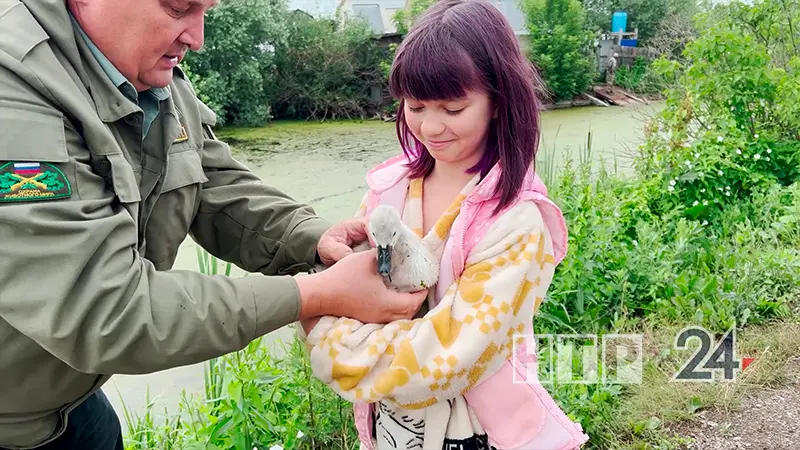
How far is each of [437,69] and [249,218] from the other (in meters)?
0.91

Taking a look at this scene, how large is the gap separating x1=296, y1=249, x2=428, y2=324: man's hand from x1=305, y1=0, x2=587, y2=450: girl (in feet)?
0.09

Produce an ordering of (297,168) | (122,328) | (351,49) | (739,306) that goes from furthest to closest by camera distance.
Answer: (351,49)
(297,168)
(739,306)
(122,328)

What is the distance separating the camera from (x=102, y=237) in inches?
55.5

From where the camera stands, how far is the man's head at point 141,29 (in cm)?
158

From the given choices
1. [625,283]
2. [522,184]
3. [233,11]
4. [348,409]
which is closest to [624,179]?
[625,283]

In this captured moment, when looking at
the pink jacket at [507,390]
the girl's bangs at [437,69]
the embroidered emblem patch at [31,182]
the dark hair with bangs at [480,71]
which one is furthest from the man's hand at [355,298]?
the embroidered emblem patch at [31,182]

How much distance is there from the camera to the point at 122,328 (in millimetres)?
1396

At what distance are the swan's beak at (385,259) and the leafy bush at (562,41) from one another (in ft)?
32.5

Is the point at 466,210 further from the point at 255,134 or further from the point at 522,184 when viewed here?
the point at 255,134

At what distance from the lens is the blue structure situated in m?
14.1

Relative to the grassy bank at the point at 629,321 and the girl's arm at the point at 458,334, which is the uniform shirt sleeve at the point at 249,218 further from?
the grassy bank at the point at 629,321

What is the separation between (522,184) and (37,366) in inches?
48.1

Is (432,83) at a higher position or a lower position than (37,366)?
higher

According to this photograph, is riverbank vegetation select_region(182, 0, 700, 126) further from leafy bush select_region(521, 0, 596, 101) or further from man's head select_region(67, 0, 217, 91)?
man's head select_region(67, 0, 217, 91)
